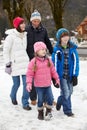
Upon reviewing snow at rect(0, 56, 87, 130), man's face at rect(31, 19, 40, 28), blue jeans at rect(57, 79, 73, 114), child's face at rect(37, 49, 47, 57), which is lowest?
snow at rect(0, 56, 87, 130)

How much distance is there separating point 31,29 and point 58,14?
11.0 metres

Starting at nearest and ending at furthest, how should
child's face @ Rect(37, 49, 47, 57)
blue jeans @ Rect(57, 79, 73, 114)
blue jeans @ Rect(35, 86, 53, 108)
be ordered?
child's face @ Rect(37, 49, 47, 57)
blue jeans @ Rect(35, 86, 53, 108)
blue jeans @ Rect(57, 79, 73, 114)

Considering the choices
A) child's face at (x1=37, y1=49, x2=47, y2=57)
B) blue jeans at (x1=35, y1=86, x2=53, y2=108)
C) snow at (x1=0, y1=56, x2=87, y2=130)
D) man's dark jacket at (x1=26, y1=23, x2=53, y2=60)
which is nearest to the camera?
snow at (x1=0, y1=56, x2=87, y2=130)

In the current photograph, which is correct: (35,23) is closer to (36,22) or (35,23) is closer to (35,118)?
(36,22)

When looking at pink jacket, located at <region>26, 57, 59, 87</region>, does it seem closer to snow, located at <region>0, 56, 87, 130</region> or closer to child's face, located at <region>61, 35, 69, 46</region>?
child's face, located at <region>61, 35, 69, 46</region>

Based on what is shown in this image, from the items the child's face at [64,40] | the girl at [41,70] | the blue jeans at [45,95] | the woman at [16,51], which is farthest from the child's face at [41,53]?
the woman at [16,51]

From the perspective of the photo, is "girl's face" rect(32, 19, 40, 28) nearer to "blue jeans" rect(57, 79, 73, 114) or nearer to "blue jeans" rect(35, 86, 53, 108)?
"blue jeans" rect(57, 79, 73, 114)

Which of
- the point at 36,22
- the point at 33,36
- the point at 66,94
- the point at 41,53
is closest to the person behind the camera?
the point at 41,53

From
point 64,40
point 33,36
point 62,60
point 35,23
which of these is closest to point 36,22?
point 35,23

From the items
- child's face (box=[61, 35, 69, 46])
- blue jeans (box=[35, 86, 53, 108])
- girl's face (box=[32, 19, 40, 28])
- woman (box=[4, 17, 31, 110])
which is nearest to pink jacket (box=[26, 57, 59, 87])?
blue jeans (box=[35, 86, 53, 108])

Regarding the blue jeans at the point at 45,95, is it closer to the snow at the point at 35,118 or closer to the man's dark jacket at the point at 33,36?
the snow at the point at 35,118

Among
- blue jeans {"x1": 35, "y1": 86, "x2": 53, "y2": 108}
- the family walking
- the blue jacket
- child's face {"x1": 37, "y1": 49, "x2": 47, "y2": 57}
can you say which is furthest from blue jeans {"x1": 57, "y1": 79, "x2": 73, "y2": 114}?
child's face {"x1": 37, "y1": 49, "x2": 47, "y2": 57}

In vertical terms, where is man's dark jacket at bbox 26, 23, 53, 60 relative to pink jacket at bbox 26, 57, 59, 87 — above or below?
above

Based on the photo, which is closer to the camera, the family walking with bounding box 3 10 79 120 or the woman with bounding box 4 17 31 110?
the family walking with bounding box 3 10 79 120
